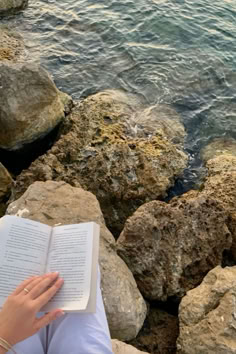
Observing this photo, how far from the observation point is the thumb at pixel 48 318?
220 cm

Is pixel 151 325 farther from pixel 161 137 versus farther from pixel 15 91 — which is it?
pixel 15 91

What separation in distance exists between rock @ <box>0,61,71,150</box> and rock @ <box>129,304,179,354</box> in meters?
2.97

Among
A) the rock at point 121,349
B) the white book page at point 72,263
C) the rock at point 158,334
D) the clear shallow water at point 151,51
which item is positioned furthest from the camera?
the clear shallow water at point 151,51

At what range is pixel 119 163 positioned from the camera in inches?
194

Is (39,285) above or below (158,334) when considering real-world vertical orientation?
above

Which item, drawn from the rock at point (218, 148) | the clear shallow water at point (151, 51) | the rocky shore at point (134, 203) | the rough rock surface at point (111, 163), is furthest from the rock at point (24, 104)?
the rock at point (218, 148)

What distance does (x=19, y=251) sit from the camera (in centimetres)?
266

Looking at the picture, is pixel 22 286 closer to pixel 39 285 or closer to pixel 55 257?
pixel 39 285

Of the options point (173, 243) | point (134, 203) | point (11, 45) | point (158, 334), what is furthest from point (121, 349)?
point (11, 45)

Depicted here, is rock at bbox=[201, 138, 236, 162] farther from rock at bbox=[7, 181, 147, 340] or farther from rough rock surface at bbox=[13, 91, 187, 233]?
rock at bbox=[7, 181, 147, 340]

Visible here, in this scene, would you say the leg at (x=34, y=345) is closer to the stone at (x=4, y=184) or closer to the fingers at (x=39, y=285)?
the fingers at (x=39, y=285)

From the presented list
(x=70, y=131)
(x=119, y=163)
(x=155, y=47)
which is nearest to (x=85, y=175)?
(x=119, y=163)

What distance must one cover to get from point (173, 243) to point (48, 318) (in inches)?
81.3

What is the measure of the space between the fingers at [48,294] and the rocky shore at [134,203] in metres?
0.90
